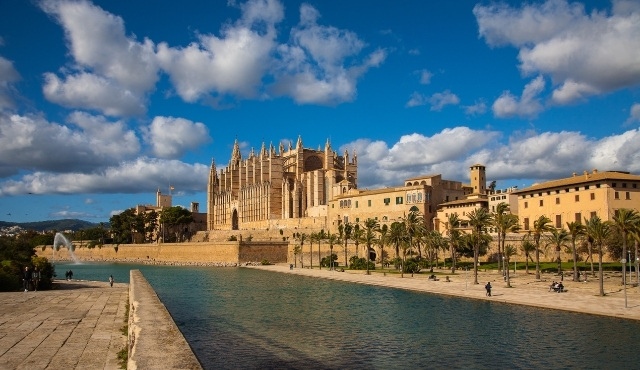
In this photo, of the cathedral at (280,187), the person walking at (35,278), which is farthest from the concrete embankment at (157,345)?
the cathedral at (280,187)

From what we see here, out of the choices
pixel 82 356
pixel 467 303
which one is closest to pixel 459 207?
pixel 467 303

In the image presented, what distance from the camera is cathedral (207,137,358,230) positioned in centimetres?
9938

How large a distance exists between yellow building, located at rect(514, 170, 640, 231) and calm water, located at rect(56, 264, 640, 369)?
2676 centimetres

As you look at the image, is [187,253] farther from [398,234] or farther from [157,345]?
[157,345]

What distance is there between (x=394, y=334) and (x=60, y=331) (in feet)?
41.9

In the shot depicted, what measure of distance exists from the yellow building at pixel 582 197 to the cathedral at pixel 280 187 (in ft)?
118

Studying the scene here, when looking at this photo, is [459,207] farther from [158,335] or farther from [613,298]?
[158,335]

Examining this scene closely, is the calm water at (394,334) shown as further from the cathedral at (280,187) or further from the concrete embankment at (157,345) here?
the cathedral at (280,187)

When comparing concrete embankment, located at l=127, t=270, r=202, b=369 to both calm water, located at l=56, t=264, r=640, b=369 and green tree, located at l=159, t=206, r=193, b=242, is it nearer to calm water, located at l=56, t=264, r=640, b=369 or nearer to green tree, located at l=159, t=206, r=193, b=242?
calm water, located at l=56, t=264, r=640, b=369

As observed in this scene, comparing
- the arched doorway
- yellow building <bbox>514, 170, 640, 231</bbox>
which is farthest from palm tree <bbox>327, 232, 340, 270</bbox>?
the arched doorway

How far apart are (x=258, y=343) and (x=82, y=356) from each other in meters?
7.83

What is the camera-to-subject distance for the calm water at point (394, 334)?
17.9m

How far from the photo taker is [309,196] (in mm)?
101750

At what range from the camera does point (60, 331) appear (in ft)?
56.8
